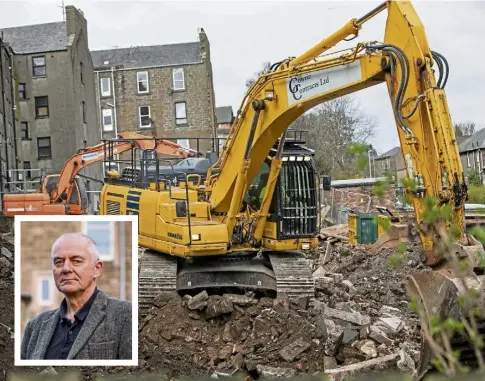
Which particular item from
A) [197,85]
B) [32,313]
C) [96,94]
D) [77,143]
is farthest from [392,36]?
[96,94]

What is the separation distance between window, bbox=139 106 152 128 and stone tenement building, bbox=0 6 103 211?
10.9 feet

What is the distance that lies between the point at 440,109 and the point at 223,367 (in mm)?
3104

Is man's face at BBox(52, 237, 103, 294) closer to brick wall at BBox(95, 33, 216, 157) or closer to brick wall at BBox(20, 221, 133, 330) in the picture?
brick wall at BBox(20, 221, 133, 330)

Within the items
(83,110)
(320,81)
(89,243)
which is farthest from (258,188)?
(83,110)

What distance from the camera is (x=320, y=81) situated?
23.6 ft

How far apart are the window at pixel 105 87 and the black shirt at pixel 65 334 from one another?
21106mm

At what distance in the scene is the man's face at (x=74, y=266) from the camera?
465 centimetres

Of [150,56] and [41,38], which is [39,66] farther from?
[150,56]

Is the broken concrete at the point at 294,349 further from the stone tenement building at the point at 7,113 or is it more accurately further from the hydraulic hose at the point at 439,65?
the stone tenement building at the point at 7,113

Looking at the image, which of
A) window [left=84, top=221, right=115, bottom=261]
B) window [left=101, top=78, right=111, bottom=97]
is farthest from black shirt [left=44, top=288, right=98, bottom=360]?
window [left=101, top=78, right=111, bottom=97]

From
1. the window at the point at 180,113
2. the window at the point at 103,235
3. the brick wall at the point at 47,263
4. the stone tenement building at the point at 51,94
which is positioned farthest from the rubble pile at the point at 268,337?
the stone tenement building at the point at 51,94

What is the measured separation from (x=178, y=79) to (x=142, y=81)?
90.0 inches

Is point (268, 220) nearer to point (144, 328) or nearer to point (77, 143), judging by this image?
point (144, 328)

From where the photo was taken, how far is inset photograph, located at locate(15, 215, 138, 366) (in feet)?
15.3
